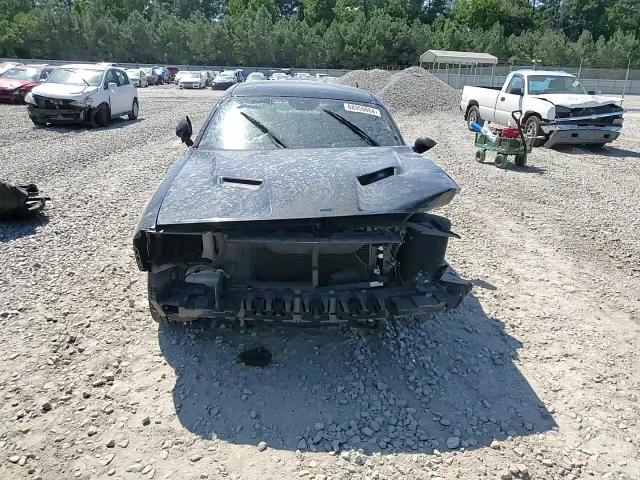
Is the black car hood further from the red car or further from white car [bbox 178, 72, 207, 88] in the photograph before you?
white car [bbox 178, 72, 207, 88]

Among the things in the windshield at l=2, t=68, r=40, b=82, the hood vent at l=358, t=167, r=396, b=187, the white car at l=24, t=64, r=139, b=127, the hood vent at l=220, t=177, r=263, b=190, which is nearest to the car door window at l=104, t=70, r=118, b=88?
the white car at l=24, t=64, r=139, b=127

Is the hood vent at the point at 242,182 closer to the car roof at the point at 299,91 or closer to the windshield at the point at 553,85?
the car roof at the point at 299,91

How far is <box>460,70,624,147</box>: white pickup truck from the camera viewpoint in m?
11.9

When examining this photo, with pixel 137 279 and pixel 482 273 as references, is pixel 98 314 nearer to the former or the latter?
pixel 137 279

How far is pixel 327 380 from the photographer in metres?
3.22

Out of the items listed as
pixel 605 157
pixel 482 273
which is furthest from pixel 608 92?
pixel 482 273

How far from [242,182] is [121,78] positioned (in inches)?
550

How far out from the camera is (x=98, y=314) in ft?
12.8

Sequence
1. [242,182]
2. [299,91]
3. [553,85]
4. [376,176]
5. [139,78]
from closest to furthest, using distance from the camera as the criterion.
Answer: [242,182]
[376,176]
[299,91]
[553,85]
[139,78]

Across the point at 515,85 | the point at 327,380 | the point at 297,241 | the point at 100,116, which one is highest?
the point at 515,85

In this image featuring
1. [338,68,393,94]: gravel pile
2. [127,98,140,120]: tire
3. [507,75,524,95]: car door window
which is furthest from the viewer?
[338,68,393,94]: gravel pile

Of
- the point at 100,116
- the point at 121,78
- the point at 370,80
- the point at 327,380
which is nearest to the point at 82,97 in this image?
the point at 100,116

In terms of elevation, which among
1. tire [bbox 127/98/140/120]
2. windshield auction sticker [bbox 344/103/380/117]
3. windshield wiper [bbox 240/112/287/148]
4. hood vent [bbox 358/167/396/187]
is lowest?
tire [bbox 127/98/140/120]

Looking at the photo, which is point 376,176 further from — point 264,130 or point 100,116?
point 100,116
